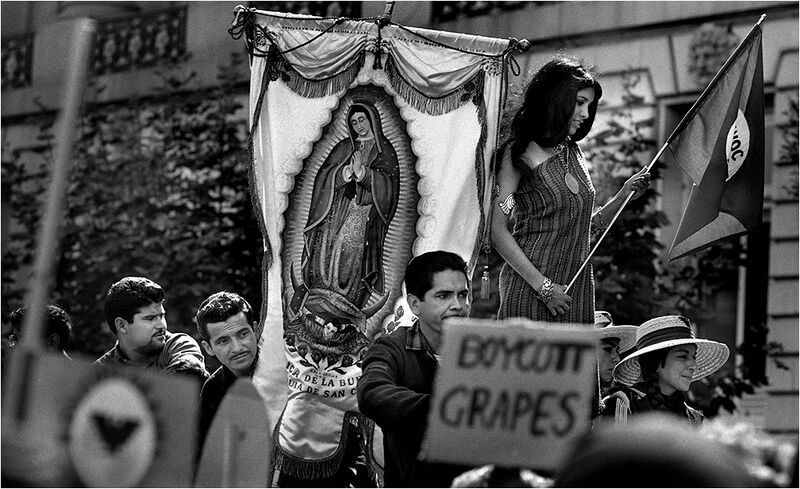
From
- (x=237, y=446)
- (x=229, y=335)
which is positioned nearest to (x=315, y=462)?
(x=229, y=335)

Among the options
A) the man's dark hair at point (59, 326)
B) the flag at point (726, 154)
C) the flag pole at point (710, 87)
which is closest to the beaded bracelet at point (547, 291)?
the flag at point (726, 154)

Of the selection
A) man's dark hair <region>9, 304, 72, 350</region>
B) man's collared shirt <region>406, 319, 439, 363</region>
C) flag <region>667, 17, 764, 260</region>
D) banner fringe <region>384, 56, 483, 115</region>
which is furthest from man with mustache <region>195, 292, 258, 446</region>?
flag <region>667, 17, 764, 260</region>

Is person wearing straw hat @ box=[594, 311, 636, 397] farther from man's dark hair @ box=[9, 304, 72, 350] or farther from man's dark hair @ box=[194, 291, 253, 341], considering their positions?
man's dark hair @ box=[9, 304, 72, 350]

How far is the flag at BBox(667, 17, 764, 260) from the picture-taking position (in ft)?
23.4

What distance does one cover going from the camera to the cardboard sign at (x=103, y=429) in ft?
12.9

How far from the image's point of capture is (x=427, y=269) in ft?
19.7

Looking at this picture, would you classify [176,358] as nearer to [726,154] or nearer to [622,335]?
[622,335]

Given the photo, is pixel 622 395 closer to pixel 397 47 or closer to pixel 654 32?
pixel 397 47

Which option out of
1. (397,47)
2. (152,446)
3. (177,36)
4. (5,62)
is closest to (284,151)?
(397,47)

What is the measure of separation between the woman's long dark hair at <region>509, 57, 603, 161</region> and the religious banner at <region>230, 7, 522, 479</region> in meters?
0.55

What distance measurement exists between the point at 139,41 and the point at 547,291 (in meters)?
11.2

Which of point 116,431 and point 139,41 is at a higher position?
point 139,41

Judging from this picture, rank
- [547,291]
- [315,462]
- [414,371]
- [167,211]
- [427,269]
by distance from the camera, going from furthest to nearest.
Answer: [167,211] < [315,462] < [547,291] < [427,269] < [414,371]

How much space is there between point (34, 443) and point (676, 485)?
61.0 inches
